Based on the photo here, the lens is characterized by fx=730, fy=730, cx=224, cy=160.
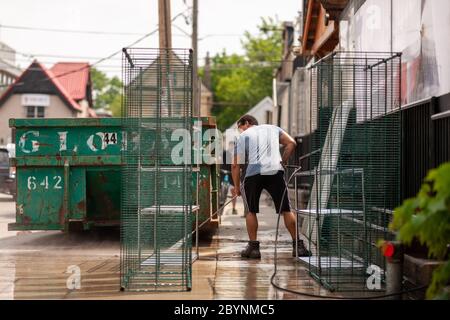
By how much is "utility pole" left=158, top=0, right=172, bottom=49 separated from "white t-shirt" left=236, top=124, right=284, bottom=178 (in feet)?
18.6

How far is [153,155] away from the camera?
7.55 meters

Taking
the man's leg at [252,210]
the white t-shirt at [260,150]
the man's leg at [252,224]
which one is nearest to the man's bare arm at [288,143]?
the white t-shirt at [260,150]

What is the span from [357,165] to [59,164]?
4.94 meters

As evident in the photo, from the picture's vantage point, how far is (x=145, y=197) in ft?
25.6

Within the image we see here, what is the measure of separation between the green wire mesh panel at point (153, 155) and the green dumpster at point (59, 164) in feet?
10.1

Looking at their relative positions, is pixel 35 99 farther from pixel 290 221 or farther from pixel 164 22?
pixel 290 221

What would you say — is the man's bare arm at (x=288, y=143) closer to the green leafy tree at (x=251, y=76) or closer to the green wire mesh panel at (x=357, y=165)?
the green wire mesh panel at (x=357, y=165)

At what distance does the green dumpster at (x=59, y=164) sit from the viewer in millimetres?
10828

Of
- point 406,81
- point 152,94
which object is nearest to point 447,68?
point 406,81

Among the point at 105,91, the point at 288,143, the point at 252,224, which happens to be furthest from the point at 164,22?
the point at 105,91

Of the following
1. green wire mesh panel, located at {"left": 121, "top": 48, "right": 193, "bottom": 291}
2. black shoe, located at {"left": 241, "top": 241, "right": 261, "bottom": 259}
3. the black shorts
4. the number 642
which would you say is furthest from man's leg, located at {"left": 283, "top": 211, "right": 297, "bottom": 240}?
the number 642

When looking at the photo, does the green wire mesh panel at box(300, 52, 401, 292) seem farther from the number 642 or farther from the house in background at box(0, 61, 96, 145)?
the house in background at box(0, 61, 96, 145)

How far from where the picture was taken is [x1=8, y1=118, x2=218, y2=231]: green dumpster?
10828 mm
